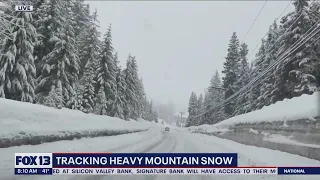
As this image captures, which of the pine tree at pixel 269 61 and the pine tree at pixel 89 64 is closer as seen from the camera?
the pine tree at pixel 269 61

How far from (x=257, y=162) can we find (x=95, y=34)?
111 ft

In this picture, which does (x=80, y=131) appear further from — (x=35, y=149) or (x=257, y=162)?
(x=257, y=162)

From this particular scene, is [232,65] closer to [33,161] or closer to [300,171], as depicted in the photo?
[300,171]

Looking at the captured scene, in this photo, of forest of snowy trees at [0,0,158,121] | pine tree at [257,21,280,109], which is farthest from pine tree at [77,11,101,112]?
pine tree at [257,21,280,109]

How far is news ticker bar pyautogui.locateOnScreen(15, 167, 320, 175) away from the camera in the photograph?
6.18 metres

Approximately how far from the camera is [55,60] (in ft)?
98.5

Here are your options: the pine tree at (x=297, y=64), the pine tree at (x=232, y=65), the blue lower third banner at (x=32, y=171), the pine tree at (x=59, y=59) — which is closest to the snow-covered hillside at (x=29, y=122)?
the blue lower third banner at (x=32, y=171)

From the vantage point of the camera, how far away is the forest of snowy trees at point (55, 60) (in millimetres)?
24250

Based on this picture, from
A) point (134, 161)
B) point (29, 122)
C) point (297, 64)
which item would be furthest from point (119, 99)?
point (134, 161)

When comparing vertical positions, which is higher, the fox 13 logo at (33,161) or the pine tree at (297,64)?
the pine tree at (297,64)

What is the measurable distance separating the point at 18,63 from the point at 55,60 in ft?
18.5

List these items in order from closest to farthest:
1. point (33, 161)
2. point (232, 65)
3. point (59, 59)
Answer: point (33, 161) → point (59, 59) → point (232, 65)

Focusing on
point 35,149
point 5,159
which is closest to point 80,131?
point 35,149

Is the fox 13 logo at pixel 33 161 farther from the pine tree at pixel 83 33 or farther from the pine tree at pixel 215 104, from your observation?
the pine tree at pixel 215 104
